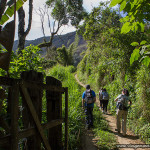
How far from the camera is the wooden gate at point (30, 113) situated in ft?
4.70

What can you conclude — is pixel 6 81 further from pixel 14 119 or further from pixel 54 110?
pixel 54 110

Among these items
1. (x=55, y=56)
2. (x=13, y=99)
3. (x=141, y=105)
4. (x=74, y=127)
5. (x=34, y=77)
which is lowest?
(x=74, y=127)

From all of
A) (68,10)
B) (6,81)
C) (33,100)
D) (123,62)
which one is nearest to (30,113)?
(33,100)

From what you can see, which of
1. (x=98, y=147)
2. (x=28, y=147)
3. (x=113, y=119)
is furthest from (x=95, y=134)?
(x=28, y=147)

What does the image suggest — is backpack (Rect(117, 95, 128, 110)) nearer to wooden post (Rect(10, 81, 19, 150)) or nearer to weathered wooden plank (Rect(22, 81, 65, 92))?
weathered wooden plank (Rect(22, 81, 65, 92))

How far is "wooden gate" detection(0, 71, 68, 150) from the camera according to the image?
143 centimetres

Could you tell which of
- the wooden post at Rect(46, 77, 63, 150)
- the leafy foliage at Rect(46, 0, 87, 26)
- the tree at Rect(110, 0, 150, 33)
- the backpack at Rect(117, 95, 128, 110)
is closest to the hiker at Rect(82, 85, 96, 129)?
the backpack at Rect(117, 95, 128, 110)

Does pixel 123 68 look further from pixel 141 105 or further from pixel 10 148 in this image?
pixel 10 148

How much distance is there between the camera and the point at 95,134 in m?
5.89

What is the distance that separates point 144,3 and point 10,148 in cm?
198

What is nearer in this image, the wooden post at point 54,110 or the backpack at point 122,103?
the wooden post at point 54,110

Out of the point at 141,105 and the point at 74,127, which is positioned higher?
the point at 141,105

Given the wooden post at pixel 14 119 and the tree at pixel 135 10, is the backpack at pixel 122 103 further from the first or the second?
the wooden post at pixel 14 119

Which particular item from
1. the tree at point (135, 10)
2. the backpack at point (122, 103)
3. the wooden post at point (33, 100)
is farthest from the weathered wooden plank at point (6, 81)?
the backpack at point (122, 103)
